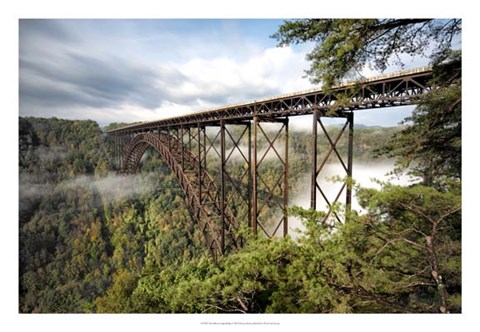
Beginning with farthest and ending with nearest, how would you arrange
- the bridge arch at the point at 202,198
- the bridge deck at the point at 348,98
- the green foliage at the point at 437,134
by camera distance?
the bridge arch at the point at 202,198
the bridge deck at the point at 348,98
the green foliage at the point at 437,134

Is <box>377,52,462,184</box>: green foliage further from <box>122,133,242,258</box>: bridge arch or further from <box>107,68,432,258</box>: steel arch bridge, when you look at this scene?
<box>122,133,242,258</box>: bridge arch

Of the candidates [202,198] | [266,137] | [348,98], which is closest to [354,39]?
[348,98]

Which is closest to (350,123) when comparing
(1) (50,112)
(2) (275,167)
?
(1) (50,112)

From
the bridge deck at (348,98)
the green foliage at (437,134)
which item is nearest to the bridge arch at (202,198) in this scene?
the bridge deck at (348,98)

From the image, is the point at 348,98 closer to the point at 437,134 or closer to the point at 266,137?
the point at 437,134

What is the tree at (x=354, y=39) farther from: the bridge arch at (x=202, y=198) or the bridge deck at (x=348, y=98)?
the bridge arch at (x=202, y=198)

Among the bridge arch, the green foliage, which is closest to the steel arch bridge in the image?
the bridge arch
